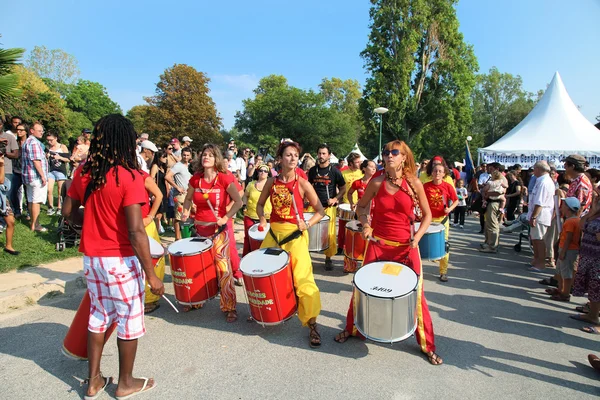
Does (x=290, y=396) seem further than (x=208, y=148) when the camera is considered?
No

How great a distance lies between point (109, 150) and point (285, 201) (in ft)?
6.04

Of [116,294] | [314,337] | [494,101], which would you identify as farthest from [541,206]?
[494,101]

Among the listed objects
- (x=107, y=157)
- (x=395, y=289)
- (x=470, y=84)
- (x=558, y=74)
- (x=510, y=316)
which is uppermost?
(x=470, y=84)

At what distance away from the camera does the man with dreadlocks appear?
2.61m

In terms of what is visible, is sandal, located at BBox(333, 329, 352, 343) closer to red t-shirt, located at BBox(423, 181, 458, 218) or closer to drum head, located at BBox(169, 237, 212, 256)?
drum head, located at BBox(169, 237, 212, 256)

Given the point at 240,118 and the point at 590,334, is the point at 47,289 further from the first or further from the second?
the point at 240,118

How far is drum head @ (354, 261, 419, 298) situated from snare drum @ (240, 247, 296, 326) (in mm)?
744

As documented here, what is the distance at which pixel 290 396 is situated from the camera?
9.67ft

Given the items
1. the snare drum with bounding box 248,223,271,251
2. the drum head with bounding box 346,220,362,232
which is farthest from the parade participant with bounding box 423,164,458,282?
the snare drum with bounding box 248,223,271,251

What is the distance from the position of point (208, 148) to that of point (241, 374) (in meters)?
2.65

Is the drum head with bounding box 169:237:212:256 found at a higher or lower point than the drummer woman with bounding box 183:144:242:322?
lower

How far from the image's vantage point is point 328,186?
6.61 m

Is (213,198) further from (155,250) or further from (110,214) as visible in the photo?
(110,214)

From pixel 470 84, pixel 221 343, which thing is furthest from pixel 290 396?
pixel 470 84
